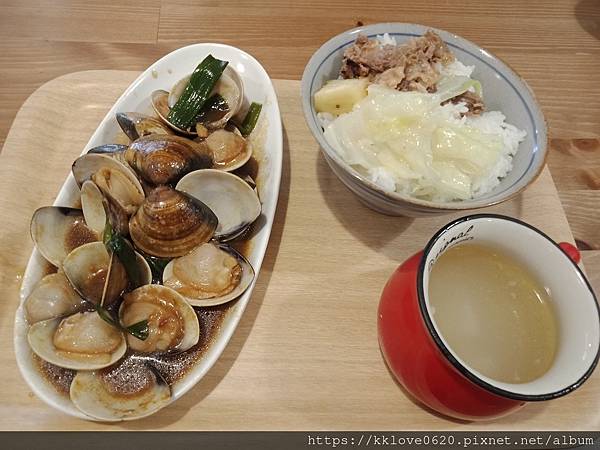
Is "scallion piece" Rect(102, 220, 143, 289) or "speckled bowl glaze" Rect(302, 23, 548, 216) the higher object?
"speckled bowl glaze" Rect(302, 23, 548, 216)

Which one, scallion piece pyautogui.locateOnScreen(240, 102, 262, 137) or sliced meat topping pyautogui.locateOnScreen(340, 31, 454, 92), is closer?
sliced meat topping pyautogui.locateOnScreen(340, 31, 454, 92)

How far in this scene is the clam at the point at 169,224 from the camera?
2.99 feet

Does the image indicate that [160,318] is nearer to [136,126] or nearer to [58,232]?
[58,232]

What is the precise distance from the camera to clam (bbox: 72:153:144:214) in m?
0.96

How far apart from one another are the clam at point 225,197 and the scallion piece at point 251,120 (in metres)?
0.23

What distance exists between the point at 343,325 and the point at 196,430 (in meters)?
0.33

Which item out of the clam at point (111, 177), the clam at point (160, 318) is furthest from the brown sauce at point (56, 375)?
the clam at point (111, 177)

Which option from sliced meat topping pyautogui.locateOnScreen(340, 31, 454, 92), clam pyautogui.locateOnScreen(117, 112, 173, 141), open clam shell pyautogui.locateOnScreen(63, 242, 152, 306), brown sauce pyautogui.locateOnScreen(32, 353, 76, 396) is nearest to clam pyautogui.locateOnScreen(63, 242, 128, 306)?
open clam shell pyautogui.locateOnScreen(63, 242, 152, 306)

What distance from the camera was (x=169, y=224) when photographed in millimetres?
912

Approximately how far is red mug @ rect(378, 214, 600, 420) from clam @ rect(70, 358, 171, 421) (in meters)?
0.40

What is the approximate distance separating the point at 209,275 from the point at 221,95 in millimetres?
489

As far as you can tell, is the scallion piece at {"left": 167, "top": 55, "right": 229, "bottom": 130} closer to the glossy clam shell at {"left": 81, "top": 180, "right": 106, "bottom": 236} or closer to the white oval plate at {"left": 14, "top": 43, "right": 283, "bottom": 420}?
the white oval plate at {"left": 14, "top": 43, "right": 283, "bottom": 420}

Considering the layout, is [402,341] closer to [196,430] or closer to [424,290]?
[424,290]

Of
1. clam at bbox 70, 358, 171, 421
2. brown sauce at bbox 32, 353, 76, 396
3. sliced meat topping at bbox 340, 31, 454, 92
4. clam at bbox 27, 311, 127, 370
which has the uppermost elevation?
sliced meat topping at bbox 340, 31, 454, 92
